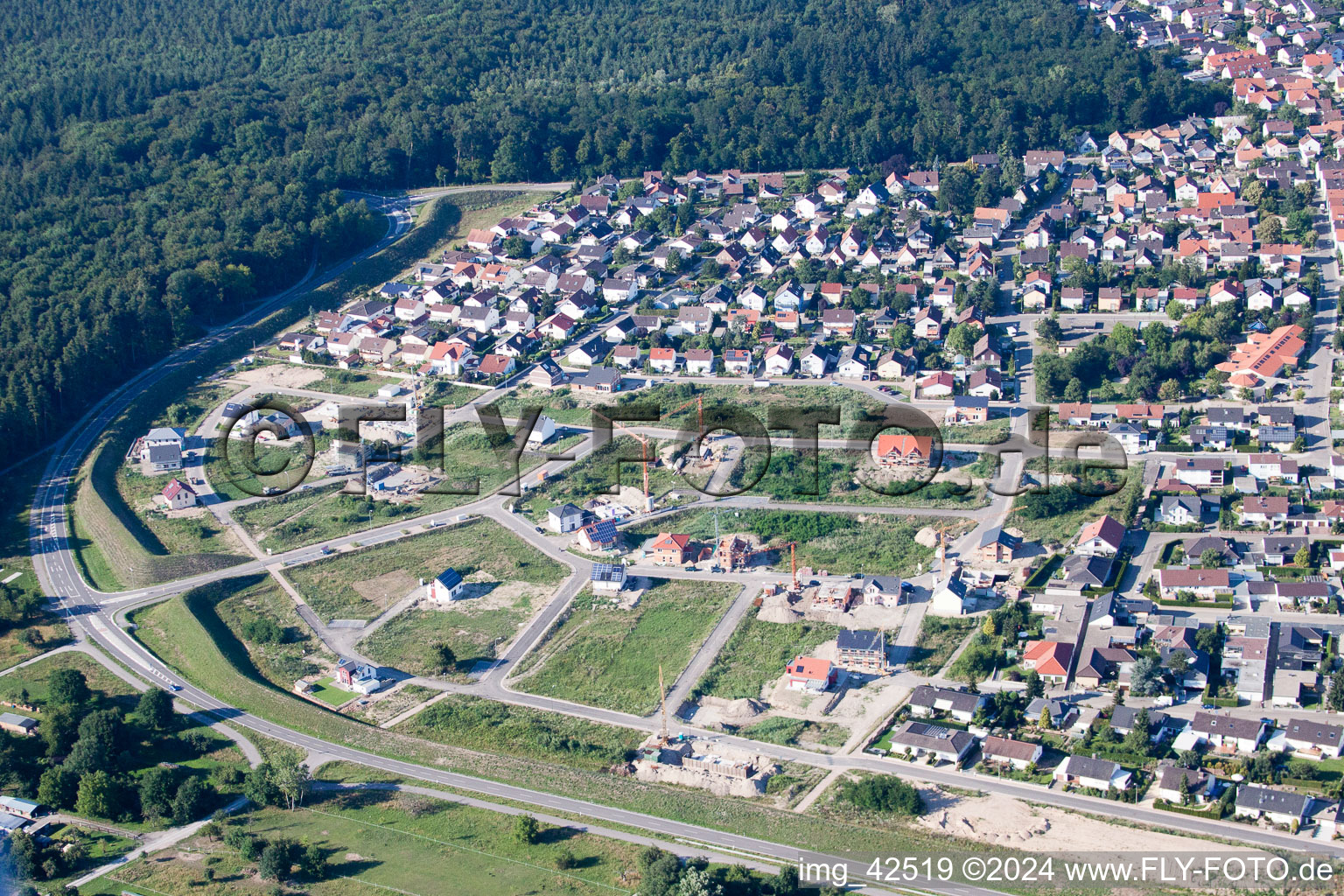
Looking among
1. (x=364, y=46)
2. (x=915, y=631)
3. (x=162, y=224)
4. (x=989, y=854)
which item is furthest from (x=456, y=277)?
(x=989, y=854)

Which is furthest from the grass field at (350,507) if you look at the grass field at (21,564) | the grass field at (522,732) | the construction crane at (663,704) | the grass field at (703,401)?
the construction crane at (663,704)

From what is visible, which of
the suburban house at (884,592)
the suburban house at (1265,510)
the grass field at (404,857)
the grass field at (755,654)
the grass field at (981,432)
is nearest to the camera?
the grass field at (404,857)

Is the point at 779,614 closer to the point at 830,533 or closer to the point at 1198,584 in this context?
the point at 830,533

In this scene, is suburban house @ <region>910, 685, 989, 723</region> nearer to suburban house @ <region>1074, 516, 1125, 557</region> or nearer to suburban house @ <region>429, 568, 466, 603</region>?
suburban house @ <region>1074, 516, 1125, 557</region>

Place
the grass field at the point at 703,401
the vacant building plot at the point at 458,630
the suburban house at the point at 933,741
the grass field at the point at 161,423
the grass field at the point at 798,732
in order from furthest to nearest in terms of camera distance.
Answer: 1. the grass field at the point at 703,401
2. the grass field at the point at 161,423
3. the vacant building plot at the point at 458,630
4. the grass field at the point at 798,732
5. the suburban house at the point at 933,741

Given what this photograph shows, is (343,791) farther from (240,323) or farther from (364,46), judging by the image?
(364,46)

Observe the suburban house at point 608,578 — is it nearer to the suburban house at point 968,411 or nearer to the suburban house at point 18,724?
the suburban house at point 968,411
